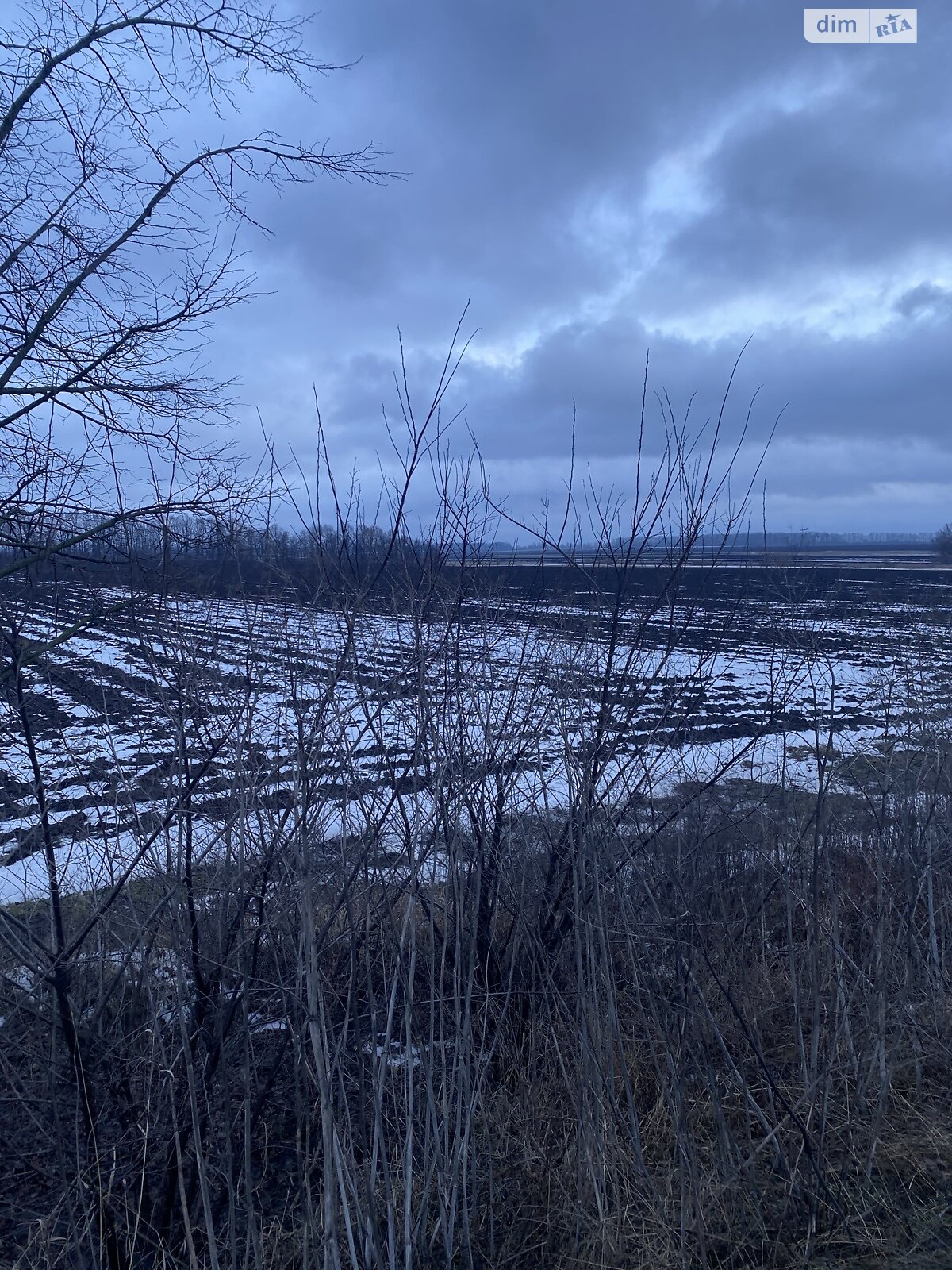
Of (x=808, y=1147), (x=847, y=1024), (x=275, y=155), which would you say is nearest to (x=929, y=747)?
(x=847, y=1024)

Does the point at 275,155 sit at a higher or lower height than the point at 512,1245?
higher

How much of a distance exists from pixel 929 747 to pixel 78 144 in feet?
20.2

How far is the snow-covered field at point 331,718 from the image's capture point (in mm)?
3289

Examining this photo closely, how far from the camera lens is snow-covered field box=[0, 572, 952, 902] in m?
3.29

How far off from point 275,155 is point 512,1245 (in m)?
5.76

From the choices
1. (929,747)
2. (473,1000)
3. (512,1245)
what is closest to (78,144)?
(473,1000)

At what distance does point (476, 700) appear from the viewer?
13.0 feet

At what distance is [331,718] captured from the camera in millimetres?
3344

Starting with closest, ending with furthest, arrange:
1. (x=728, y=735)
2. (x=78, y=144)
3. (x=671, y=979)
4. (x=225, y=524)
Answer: (x=671, y=979) → (x=78, y=144) → (x=225, y=524) → (x=728, y=735)

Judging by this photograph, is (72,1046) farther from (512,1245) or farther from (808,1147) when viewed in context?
(808,1147)

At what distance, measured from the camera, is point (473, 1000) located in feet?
12.9

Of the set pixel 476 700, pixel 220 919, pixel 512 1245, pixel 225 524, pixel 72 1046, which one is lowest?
pixel 512 1245

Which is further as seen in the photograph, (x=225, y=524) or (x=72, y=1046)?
(x=225, y=524)

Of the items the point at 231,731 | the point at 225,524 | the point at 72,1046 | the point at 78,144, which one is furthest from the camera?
the point at 225,524
